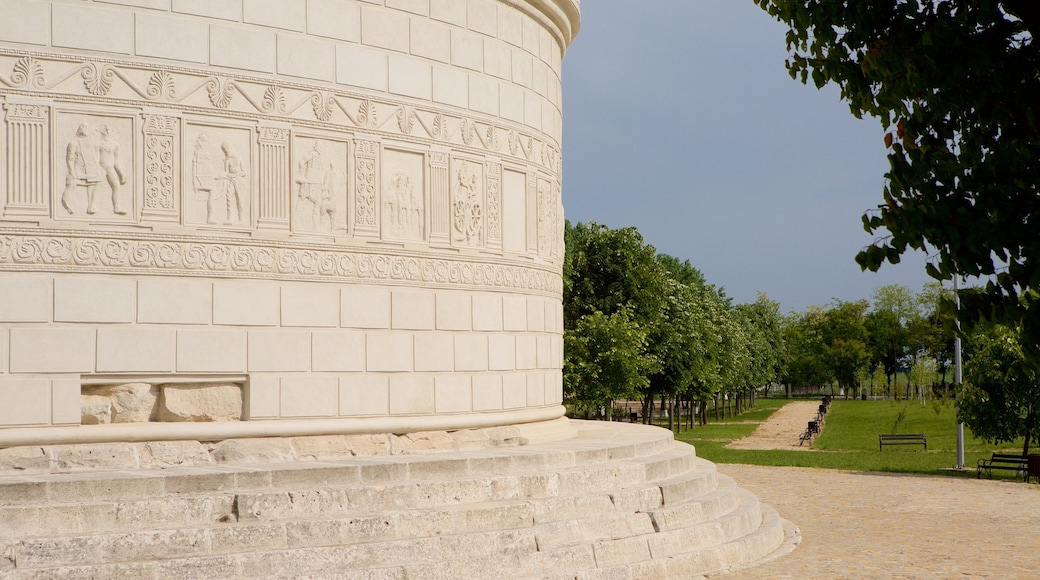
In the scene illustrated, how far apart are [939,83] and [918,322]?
96603 mm

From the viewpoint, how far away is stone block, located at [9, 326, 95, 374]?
11.1m

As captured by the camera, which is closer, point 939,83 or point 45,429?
point 939,83

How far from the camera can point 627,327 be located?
115 ft

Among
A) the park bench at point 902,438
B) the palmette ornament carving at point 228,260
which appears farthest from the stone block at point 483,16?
the park bench at point 902,438

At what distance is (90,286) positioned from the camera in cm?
1131

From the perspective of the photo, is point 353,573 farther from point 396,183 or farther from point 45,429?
point 396,183

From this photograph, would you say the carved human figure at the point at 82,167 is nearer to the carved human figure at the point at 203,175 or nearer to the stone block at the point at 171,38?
the carved human figure at the point at 203,175

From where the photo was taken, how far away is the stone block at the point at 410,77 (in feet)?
44.5

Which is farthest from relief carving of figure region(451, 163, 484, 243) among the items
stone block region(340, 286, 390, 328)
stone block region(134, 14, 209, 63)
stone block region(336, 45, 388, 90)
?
stone block region(134, 14, 209, 63)

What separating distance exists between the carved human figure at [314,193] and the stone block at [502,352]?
3.19 m

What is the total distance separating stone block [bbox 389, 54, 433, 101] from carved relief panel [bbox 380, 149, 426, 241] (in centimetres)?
84

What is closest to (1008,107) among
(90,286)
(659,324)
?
(90,286)

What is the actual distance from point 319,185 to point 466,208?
2390mm

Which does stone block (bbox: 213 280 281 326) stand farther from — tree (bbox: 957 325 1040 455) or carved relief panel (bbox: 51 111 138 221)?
tree (bbox: 957 325 1040 455)
